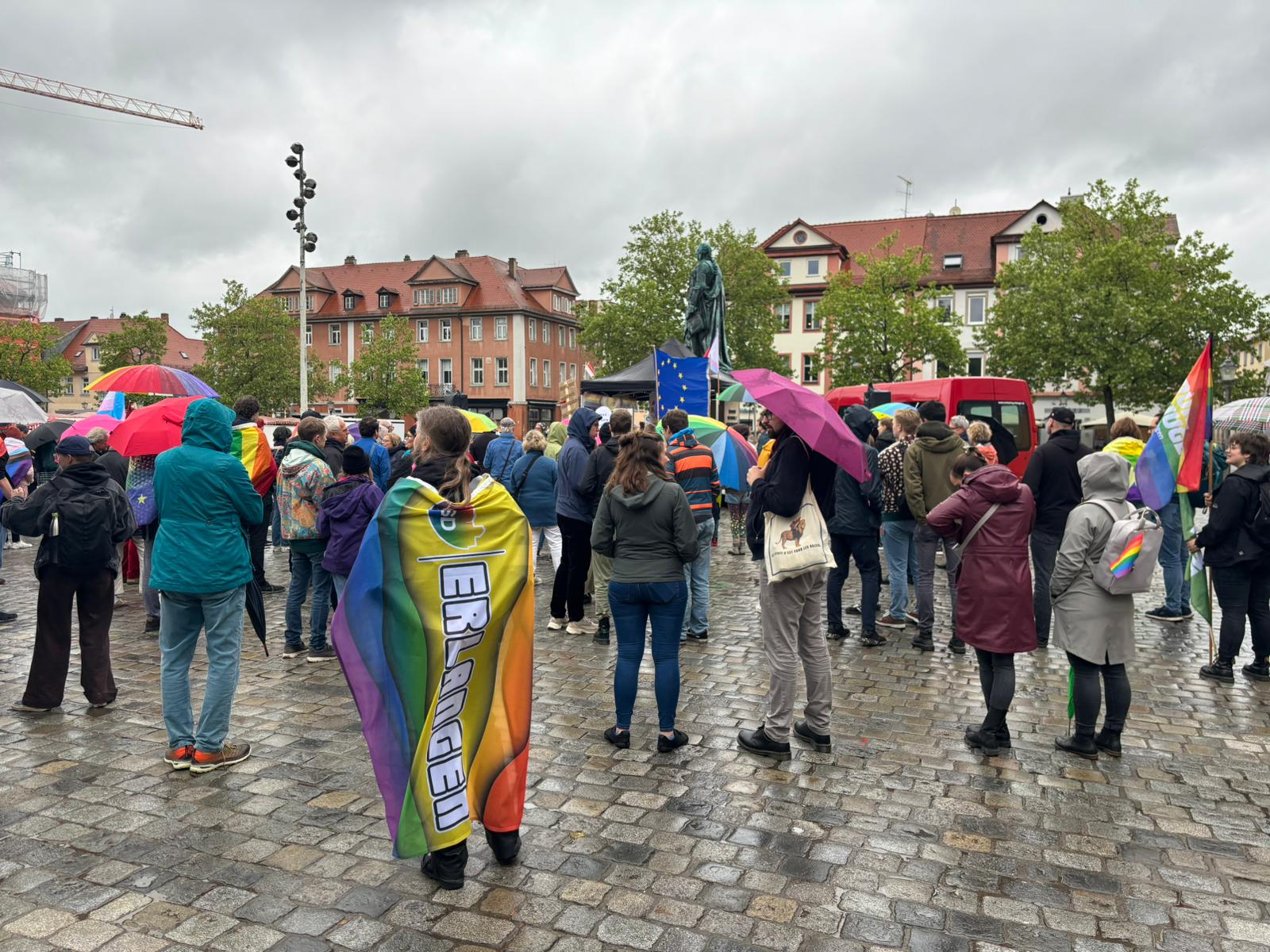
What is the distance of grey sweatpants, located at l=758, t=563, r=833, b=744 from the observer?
5.31m

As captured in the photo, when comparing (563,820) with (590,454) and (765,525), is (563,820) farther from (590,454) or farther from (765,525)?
(590,454)

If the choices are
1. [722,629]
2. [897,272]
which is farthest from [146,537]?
[897,272]

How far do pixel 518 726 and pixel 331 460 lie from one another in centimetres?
602

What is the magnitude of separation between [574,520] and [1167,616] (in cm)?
623

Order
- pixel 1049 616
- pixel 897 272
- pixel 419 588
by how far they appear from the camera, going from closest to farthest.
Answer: pixel 419 588, pixel 1049 616, pixel 897 272

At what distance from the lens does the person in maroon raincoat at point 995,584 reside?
5.37 meters

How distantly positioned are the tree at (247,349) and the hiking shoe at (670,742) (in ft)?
157

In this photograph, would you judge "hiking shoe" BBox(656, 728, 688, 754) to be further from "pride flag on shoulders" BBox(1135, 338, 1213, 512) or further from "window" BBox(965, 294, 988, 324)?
"window" BBox(965, 294, 988, 324)

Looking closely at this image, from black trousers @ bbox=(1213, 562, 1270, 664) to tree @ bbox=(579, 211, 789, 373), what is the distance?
1689 inches

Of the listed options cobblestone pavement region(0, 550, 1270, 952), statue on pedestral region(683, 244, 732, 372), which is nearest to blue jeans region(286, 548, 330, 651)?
cobblestone pavement region(0, 550, 1270, 952)

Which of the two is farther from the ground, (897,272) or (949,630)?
(897,272)

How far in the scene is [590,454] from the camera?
8.12m

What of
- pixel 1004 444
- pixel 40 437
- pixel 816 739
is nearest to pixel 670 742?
pixel 816 739

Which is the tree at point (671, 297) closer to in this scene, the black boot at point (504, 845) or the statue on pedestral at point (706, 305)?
the statue on pedestral at point (706, 305)
